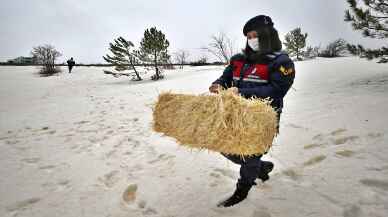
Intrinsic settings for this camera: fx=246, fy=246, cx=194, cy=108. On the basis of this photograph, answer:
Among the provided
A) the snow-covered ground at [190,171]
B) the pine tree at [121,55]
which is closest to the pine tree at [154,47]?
the pine tree at [121,55]

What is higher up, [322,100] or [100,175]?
[322,100]

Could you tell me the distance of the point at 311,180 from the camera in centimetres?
279

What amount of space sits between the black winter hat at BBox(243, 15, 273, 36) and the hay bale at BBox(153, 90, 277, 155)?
827mm

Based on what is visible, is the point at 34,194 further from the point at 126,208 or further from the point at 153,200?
the point at 153,200

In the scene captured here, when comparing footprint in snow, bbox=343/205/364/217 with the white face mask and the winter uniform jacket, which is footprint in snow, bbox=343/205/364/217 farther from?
the white face mask

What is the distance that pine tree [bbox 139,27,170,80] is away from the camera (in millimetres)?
16062

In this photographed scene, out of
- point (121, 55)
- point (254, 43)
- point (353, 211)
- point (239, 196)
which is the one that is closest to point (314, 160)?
point (353, 211)

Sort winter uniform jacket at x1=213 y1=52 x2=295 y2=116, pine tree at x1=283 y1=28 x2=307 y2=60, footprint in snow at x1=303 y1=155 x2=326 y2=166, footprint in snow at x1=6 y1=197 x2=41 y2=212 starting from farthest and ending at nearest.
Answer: pine tree at x1=283 y1=28 x2=307 y2=60, footprint in snow at x1=303 y1=155 x2=326 y2=166, footprint in snow at x1=6 y1=197 x2=41 y2=212, winter uniform jacket at x1=213 y1=52 x2=295 y2=116

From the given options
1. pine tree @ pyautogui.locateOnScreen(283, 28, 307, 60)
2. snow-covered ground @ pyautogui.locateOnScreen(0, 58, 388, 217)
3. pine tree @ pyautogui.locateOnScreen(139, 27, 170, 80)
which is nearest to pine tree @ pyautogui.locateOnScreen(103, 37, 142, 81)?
pine tree @ pyautogui.locateOnScreen(139, 27, 170, 80)

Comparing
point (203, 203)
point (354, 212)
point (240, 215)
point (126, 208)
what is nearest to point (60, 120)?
point (126, 208)

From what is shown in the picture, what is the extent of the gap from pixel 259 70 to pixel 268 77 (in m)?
0.10

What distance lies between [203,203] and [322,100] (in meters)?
5.15

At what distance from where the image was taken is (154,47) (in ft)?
53.2

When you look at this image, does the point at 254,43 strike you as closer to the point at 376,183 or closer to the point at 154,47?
the point at 376,183
